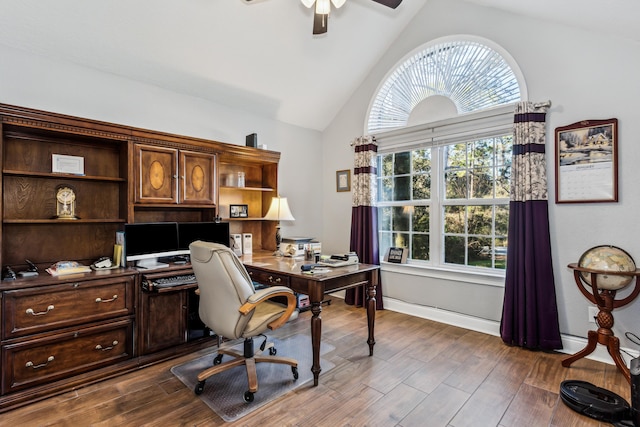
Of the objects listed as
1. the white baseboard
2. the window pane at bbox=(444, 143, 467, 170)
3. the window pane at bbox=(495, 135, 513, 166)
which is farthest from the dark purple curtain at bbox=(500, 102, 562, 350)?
the window pane at bbox=(444, 143, 467, 170)

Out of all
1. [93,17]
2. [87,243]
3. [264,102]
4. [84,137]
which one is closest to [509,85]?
[264,102]

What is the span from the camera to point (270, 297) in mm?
2172

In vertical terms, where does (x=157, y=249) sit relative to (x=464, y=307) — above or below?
above

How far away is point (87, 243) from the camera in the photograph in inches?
111

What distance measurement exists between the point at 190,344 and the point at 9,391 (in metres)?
1.16

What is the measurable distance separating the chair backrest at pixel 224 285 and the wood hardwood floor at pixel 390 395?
1.72 feet

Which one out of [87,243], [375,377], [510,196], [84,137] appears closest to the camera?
[375,377]

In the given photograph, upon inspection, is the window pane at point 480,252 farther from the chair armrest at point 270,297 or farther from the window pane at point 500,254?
the chair armrest at point 270,297

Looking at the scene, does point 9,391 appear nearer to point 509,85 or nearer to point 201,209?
point 201,209

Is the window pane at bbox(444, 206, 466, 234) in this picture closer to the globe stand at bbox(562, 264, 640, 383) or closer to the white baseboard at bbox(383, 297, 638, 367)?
the white baseboard at bbox(383, 297, 638, 367)

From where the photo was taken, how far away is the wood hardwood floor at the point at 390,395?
1.92 meters

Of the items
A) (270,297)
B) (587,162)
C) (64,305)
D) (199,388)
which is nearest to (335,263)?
(270,297)

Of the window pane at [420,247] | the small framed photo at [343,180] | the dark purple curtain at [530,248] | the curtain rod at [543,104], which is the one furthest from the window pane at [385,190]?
the curtain rod at [543,104]

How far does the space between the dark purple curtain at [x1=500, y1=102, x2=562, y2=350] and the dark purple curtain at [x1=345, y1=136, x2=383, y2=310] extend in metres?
1.55
